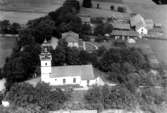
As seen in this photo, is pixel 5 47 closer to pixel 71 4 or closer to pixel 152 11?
pixel 71 4

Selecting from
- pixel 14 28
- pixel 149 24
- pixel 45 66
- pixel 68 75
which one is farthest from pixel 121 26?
pixel 45 66

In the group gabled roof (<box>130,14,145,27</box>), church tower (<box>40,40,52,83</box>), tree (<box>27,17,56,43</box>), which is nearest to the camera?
church tower (<box>40,40,52,83</box>)

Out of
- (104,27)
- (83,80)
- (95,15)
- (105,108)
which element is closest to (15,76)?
(83,80)

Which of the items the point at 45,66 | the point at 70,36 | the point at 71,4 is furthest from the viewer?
the point at 71,4

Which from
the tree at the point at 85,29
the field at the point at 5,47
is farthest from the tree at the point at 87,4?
the field at the point at 5,47

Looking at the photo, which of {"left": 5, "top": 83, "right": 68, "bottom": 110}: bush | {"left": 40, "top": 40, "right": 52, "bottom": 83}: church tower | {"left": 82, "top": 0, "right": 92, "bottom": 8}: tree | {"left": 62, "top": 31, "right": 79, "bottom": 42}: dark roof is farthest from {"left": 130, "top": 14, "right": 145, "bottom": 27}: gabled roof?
{"left": 5, "top": 83, "right": 68, "bottom": 110}: bush

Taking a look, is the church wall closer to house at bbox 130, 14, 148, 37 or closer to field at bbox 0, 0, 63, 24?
house at bbox 130, 14, 148, 37

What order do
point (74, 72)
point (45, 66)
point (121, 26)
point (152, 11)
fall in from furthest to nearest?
point (152, 11) → point (121, 26) → point (74, 72) → point (45, 66)
